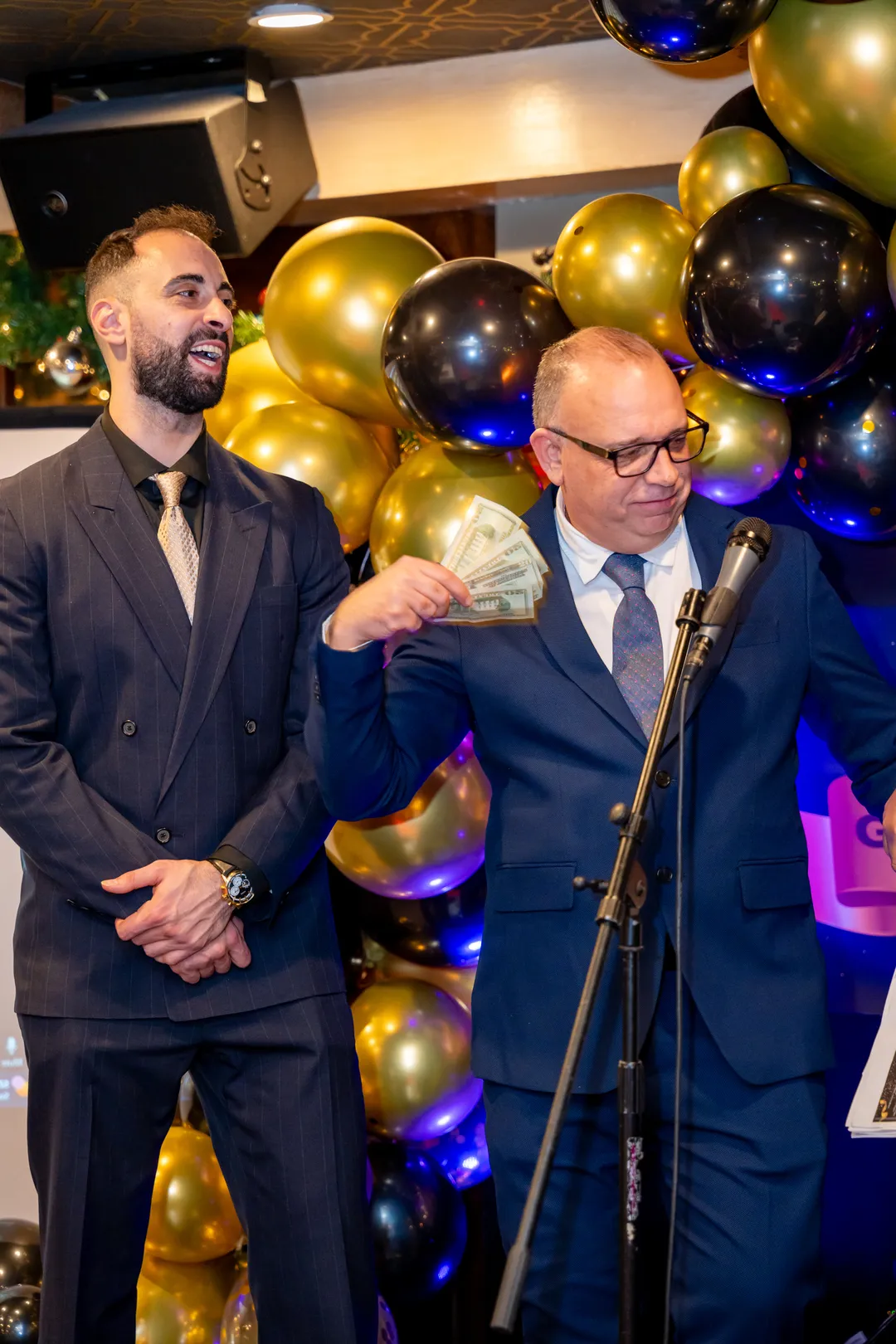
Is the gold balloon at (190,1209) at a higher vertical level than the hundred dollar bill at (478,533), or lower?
lower

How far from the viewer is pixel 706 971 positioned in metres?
2.31

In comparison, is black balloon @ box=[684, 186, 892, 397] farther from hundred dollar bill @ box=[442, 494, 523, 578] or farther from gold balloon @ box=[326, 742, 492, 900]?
gold balloon @ box=[326, 742, 492, 900]

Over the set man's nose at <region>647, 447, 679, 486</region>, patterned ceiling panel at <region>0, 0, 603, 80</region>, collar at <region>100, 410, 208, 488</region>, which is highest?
patterned ceiling panel at <region>0, 0, 603, 80</region>

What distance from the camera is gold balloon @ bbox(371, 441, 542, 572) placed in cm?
296

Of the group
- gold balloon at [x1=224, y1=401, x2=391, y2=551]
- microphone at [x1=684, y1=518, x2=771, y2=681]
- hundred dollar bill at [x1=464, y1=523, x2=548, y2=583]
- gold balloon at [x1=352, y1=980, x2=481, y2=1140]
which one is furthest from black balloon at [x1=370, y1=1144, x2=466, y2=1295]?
microphone at [x1=684, y1=518, x2=771, y2=681]

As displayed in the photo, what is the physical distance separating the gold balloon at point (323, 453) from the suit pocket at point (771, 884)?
3.86ft

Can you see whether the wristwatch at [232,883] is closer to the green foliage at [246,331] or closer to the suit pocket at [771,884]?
the suit pocket at [771,884]

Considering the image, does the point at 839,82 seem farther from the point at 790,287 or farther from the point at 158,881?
the point at 158,881

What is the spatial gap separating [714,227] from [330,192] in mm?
1641

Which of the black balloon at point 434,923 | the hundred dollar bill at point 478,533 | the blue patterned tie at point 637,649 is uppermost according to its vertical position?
the hundred dollar bill at point 478,533

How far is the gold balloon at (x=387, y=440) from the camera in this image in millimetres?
3355

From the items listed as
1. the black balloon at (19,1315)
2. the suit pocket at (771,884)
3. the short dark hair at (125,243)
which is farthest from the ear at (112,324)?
the black balloon at (19,1315)

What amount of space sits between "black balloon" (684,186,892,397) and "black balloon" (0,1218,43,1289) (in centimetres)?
250

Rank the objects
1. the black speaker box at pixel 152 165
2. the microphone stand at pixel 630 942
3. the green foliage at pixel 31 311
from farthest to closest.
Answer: the green foliage at pixel 31 311 < the black speaker box at pixel 152 165 < the microphone stand at pixel 630 942
